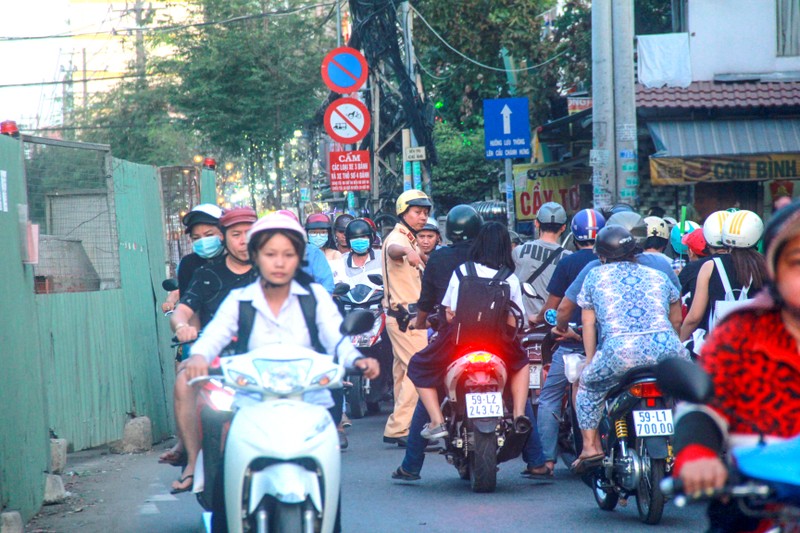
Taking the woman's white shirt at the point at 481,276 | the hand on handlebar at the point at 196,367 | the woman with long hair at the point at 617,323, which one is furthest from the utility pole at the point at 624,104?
the hand on handlebar at the point at 196,367

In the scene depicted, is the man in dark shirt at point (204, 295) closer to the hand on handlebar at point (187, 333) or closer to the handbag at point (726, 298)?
the hand on handlebar at point (187, 333)

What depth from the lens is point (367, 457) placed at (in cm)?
1003

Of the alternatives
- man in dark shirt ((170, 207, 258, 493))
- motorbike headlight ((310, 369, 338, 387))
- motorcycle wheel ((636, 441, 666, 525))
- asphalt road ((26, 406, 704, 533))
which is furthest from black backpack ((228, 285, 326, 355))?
motorcycle wheel ((636, 441, 666, 525))

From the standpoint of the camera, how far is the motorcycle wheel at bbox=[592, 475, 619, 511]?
287 inches

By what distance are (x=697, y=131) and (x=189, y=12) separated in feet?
64.8

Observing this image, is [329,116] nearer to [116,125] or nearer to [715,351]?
[715,351]

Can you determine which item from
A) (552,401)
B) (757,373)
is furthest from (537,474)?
(757,373)

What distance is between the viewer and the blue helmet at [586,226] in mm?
8602

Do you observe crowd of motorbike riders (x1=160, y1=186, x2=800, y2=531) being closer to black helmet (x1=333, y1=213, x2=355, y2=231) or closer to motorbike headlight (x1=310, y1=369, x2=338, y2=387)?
motorbike headlight (x1=310, y1=369, x2=338, y2=387)

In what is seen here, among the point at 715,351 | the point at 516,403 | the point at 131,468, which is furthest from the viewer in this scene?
the point at 131,468

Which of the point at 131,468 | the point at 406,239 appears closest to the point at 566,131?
the point at 406,239

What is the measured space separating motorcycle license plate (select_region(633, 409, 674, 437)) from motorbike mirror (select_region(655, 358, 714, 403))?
350 centimetres

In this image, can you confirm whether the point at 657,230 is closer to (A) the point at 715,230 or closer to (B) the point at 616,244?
(A) the point at 715,230

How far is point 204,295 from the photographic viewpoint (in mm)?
6648
